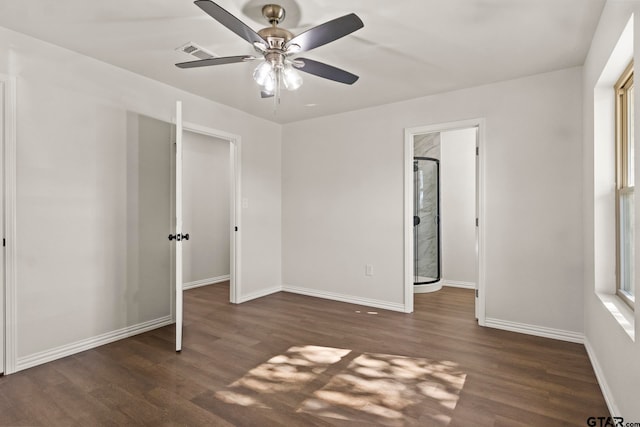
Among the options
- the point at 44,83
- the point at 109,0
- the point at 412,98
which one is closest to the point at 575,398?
the point at 412,98

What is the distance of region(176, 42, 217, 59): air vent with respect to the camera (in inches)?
109

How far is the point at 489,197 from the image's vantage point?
141 inches

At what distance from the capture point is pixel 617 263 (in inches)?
96.5

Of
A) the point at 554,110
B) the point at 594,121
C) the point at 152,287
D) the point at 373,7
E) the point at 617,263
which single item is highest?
the point at 373,7

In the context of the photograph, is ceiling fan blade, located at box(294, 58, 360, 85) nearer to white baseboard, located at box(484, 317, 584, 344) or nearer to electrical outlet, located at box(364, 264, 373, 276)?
electrical outlet, located at box(364, 264, 373, 276)

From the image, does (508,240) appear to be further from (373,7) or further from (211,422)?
(211,422)

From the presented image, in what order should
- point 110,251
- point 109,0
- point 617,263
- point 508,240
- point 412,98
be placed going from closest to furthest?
point 109,0, point 617,263, point 110,251, point 508,240, point 412,98

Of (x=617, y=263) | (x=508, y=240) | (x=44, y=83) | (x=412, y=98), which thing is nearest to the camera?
(x=617, y=263)

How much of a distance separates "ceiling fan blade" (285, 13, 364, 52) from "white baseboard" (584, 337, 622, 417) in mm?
2521

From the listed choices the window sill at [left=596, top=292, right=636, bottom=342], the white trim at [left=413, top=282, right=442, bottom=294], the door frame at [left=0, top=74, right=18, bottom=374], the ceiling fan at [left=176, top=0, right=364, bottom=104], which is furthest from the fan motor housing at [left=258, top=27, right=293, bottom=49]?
the white trim at [left=413, top=282, right=442, bottom=294]

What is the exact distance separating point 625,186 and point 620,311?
81 centimetres

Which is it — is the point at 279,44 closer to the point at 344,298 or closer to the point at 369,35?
the point at 369,35

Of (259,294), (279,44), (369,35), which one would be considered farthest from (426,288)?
(279,44)

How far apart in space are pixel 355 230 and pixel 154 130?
2.59 metres
